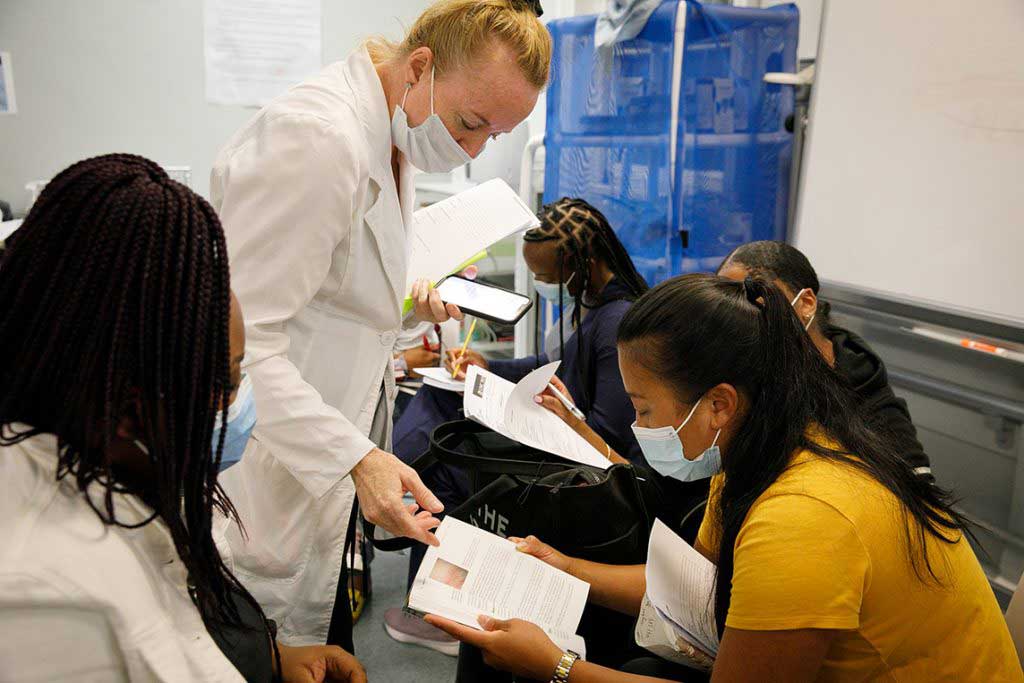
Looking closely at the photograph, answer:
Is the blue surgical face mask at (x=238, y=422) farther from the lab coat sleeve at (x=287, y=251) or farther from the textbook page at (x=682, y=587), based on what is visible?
the textbook page at (x=682, y=587)

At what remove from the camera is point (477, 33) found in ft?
3.88

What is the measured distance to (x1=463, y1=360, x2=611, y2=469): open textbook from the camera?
4.85 ft

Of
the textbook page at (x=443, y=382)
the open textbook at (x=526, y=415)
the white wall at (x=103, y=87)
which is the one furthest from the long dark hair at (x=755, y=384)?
the white wall at (x=103, y=87)

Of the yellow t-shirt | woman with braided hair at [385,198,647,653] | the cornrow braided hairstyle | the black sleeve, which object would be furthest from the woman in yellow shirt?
the cornrow braided hairstyle

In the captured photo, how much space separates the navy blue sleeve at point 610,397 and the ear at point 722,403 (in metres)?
0.64

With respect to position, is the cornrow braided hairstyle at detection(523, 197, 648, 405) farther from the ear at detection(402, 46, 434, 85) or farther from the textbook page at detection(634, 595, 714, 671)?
the textbook page at detection(634, 595, 714, 671)

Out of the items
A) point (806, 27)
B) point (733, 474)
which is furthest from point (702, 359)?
point (806, 27)

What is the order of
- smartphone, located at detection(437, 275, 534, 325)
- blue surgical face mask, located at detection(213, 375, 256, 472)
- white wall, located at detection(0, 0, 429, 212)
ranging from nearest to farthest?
blue surgical face mask, located at detection(213, 375, 256, 472) → smartphone, located at detection(437, 275, 534, 325) → white wall, located at detection(0, 0, 429, 212)

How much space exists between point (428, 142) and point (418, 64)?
0.38 feet

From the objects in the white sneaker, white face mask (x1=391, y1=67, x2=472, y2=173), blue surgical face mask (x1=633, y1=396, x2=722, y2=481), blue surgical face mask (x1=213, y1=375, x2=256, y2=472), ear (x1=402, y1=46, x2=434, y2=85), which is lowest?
the white sneaker

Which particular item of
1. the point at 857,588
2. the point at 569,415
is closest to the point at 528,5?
the point at 569,415

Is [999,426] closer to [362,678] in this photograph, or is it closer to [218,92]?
[362,678]

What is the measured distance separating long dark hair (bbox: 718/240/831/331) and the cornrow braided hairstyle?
0.36 meters

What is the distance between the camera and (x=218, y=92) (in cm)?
305
